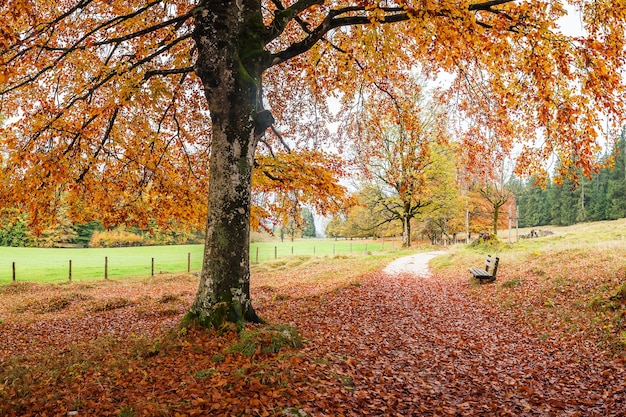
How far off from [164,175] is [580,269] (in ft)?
41.6

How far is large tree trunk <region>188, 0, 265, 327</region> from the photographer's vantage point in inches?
240

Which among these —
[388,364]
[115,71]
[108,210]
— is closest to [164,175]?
[108,210]

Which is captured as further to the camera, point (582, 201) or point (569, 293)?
point (582, 201)

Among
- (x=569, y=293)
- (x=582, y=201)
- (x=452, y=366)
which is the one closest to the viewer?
(x=452, y=366)

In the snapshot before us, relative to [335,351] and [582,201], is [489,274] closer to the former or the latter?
[335,351]

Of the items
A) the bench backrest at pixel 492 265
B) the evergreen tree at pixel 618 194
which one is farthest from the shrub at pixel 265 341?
the evergreen tree at pixel 618 194

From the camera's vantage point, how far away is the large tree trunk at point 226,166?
240 inches

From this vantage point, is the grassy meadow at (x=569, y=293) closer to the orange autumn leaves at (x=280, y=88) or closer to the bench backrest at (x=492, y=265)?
the bench backrest at (x=492, y=265)

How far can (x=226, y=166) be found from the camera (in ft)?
20.2

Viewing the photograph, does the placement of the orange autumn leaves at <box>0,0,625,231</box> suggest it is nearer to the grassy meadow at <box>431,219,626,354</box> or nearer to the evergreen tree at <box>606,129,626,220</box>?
the grassy meadow at <box>431,219,626,354</box>

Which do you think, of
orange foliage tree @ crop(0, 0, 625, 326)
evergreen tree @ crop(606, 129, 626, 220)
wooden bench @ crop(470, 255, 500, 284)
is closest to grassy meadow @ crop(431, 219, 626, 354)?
wooden bench @ crop(470, 255, 500, 284)

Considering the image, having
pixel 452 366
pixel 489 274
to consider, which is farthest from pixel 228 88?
pixel 489 274

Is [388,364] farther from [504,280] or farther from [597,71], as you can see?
[504,280]

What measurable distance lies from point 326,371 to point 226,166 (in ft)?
11.8
